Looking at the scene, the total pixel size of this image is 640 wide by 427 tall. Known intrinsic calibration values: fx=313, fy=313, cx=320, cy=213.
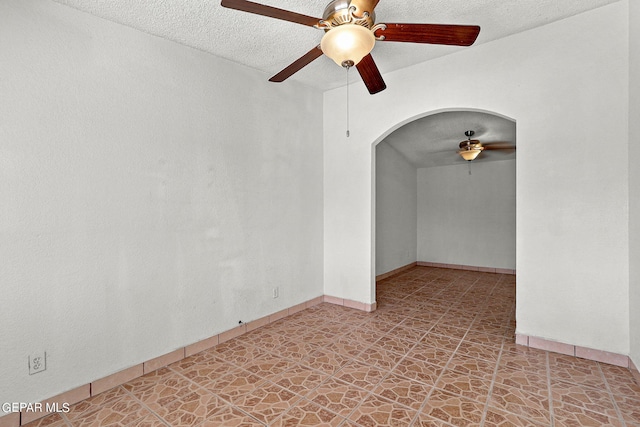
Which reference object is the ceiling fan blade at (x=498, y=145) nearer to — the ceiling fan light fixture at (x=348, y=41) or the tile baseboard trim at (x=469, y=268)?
the tile baseboard trim at (x=469, y=268)

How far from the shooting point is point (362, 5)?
1748 mm

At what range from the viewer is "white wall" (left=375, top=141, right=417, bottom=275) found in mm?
5703

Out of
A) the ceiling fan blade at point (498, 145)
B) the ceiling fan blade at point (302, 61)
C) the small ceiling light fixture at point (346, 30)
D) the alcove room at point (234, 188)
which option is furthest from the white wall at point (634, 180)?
the ceiling fan blade at point (498, 145)

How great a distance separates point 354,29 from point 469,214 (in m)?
5.78

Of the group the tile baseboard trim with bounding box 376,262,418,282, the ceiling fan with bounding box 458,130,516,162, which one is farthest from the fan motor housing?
the tile baseboard trim with bounding box 376,262,418,282

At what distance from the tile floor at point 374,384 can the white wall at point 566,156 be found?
460 millimetres

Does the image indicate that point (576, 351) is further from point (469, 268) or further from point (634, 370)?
point (469, 268)

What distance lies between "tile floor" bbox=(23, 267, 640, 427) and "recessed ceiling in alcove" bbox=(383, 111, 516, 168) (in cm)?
267

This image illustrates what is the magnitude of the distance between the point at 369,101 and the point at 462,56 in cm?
111

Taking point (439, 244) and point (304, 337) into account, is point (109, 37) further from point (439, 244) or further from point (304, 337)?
point (439, 244)

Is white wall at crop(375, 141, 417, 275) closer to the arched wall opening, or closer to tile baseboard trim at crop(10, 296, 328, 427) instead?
the arched wall opening

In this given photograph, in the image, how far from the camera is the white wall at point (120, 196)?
2010mm

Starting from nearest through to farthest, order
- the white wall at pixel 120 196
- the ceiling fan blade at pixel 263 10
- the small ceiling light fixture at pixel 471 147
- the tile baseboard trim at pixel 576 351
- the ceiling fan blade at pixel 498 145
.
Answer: the ceiling fan blade at pixel 263 10, the white wall at pixel 120 196, the tile baseboard trim at pixel 576 351, the small ceiling light fixture at pixel 471 147, the ceiling fan blade at pixel 498 145

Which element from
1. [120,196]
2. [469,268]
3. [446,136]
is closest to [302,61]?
[120,196]
